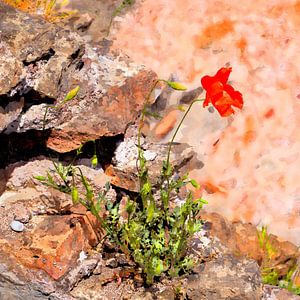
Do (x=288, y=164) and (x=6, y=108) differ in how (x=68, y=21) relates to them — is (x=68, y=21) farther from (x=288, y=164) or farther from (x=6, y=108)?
(x=288, y=164)

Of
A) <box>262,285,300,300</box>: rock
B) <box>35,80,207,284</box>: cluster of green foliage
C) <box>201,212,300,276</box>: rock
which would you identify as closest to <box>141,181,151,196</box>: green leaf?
<box>35,80,207,284</box>: cluster of green foliage

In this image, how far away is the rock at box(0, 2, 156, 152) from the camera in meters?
2.82

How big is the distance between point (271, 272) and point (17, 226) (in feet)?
4.34

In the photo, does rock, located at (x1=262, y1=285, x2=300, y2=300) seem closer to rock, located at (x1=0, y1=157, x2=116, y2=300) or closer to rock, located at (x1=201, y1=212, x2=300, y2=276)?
rock, located at (x1=201, y1=212, x2=300, y2=276)

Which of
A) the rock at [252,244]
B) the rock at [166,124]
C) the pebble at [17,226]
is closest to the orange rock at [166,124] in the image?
the rock at [166,124]

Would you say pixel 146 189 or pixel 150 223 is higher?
pixel 146 189

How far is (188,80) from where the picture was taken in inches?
137

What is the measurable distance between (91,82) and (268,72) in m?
1.03

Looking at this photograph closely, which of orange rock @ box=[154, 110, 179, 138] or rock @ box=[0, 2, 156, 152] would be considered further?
orange rock @ box=[154, 110, 179, 138]

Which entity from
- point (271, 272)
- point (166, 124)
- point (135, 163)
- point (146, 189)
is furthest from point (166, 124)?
point (271, 272)

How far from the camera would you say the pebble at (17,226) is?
281cm

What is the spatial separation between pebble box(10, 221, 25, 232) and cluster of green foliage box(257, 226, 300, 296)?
1227 millimetres

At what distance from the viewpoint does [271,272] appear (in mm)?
3203

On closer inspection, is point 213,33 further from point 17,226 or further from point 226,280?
point 17,226
